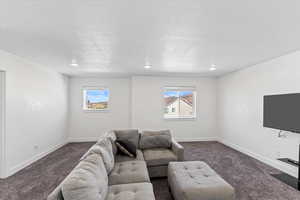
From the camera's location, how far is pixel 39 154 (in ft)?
12.9

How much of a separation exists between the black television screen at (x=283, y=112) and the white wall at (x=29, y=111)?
534 centimetres

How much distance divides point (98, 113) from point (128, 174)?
13.3 feet

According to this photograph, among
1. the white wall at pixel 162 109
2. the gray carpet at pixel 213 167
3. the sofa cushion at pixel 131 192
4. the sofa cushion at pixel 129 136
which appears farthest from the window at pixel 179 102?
the sofa cushion at pixel 131 192

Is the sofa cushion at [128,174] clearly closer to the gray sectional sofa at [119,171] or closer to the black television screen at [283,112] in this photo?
the gray sectional sofa at [119,171]

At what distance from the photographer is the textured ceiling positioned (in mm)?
1552

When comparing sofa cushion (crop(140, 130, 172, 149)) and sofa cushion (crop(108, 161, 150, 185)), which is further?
sofa cushion (crop(140, 130, 172, 149))

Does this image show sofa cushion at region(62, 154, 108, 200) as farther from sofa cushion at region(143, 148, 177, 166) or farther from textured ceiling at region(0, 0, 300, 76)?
textured ceiling at region(0, 0, 300, 76)

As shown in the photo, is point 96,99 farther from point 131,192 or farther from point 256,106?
point 256,106

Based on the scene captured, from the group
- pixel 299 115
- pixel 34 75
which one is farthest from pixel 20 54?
pixel 299 115

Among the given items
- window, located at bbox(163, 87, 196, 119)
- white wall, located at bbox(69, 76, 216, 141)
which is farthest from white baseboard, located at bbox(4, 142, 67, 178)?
window, located at bbox(163, 87, 196, 119)

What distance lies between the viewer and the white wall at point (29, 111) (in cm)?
304

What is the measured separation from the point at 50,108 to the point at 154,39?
3.83 meters

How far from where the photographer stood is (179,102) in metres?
5.88

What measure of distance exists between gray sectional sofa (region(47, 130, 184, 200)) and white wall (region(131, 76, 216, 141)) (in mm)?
2007
